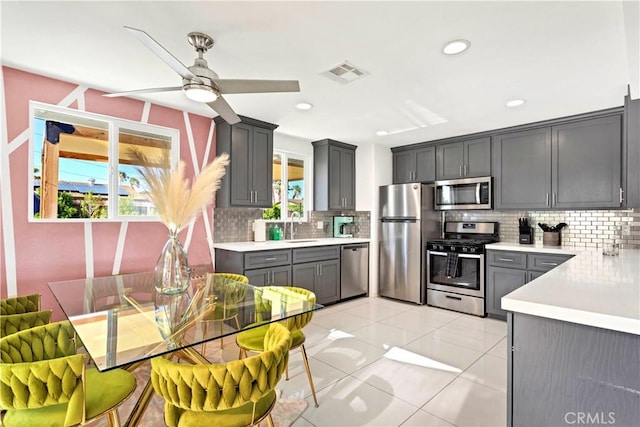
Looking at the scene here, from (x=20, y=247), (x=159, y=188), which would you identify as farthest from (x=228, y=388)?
(x=20, y=247)

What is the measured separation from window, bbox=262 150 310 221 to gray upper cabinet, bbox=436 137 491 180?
6.62 feet

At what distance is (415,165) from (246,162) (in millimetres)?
2674

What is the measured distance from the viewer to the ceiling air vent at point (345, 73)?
244 cm

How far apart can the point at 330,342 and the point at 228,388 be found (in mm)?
2149

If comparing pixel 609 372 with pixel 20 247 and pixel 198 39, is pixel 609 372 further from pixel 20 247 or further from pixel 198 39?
pixel 20 247

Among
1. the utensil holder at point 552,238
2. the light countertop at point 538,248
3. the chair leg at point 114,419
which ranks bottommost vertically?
the chair leg at point 114,419

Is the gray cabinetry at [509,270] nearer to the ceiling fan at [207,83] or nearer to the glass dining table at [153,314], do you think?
the glass dining table at [153,314]

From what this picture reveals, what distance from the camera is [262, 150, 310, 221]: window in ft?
15.4

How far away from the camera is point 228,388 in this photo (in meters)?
1.19

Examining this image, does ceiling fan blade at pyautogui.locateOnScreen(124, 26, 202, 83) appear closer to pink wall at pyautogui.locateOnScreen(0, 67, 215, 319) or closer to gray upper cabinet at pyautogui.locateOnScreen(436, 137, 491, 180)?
pink wall at pyautogui.locateOnScreen(0, 67, 215, 319)

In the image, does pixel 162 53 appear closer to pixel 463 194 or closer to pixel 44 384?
pixel 44 384

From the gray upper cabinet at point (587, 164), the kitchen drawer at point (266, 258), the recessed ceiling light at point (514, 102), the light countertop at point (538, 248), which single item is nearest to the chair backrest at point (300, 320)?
the kitchen drawer at point (266, 258)

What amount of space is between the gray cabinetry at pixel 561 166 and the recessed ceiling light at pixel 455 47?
2.41m

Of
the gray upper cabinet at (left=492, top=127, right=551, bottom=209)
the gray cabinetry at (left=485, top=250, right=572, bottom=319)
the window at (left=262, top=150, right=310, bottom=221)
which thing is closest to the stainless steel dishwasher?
the window at (left=262, top=150, right=310, bottom=221)
